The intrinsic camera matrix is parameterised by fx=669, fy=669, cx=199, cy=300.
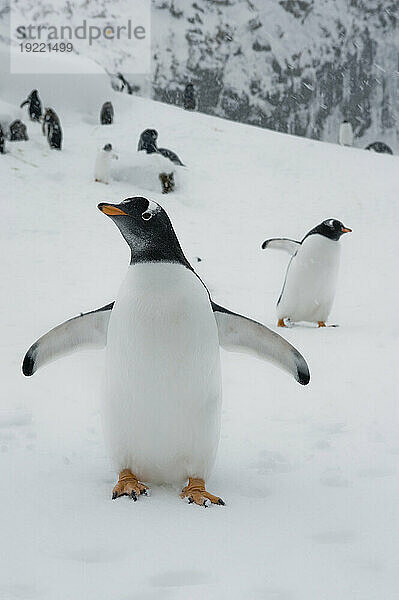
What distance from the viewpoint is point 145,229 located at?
191 centimetres

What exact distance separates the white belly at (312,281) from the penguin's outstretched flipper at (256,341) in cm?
325

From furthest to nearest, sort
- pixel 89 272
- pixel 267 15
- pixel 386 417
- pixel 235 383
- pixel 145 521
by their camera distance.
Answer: pixel 267 15 → pixel 89 272 → pixel 235 383 → pixel 386 417 → pixel 145 521

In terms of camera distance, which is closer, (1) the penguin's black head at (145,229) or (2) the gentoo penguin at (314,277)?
(1) the penguin's black head at (145,229)

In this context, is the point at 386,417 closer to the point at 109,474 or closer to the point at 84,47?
the point at 109,474

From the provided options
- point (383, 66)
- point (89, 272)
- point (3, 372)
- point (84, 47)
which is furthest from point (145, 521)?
point (383, 66)

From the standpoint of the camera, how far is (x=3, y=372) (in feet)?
11.9

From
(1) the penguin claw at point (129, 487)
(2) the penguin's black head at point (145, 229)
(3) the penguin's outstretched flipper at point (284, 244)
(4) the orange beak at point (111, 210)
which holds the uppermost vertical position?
(4) the orange beak at point (111, 210)

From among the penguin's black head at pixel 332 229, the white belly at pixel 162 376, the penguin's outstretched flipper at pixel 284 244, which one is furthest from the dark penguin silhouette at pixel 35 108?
the white belly at pixel 162 376

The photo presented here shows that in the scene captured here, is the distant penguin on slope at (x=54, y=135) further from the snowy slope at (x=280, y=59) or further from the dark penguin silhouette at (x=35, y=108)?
the snowy slope at (x=280, y=59)

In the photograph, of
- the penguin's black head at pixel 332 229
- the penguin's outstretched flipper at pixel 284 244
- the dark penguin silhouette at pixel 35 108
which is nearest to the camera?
the penguin's black head at pixel 332 229

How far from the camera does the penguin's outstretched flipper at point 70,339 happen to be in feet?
6.66

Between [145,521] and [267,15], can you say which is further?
[267,15]

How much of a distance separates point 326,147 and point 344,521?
15781 mm

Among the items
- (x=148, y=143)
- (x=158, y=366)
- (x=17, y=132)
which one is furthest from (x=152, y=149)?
(x=158, y=366)
